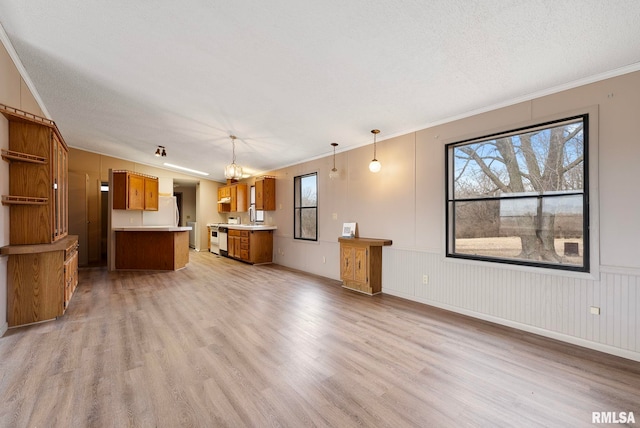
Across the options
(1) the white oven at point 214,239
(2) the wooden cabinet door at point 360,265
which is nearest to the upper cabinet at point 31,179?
(2) the wooden cabinet door at point 360,265

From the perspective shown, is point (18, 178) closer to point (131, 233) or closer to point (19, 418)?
point (19, 418)

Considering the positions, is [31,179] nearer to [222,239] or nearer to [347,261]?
[347,261]

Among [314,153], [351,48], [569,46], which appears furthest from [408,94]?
[314,153]

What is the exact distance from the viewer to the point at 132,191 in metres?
6.10

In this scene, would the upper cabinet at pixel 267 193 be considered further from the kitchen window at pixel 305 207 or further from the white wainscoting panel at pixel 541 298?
the white wainscoting panel at pixel 541 298

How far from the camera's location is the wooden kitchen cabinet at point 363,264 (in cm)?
423

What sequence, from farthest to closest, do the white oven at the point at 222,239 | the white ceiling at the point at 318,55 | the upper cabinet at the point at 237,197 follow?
1. the upper cabinet at the point at 237,197
2. the white oven at the point at 222,239
3. the white ceiling at the point at 318,55

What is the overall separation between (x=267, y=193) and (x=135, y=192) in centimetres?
300

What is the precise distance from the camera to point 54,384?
6.33 ft

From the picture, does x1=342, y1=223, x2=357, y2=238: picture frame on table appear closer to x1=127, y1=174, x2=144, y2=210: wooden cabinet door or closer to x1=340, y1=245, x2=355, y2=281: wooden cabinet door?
x1=340, y1=245, x2=355, y2=281: wooden cabinet door

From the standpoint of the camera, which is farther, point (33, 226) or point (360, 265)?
point (360, 265)

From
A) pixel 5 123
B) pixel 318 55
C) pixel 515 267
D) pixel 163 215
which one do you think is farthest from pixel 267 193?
pixel 515 267

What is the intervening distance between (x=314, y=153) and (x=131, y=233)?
4.51m

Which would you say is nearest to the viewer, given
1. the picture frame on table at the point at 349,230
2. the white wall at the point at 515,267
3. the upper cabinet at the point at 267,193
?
the white wall at the point at 515,267
